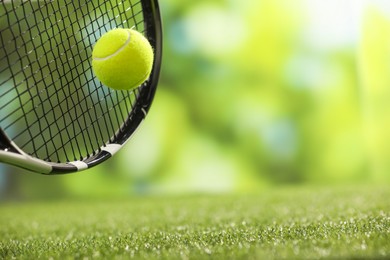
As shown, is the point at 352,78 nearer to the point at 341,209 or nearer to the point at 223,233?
the point at 341,209

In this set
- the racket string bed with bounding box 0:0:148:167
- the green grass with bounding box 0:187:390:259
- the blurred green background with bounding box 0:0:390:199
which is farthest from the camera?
the blurred green background with bounding box 0:0:390:199

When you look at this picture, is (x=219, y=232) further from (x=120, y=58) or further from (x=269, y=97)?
(x=269, y=97)

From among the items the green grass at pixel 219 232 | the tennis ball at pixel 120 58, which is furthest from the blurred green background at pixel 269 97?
the tennis ball at pixel 120 58

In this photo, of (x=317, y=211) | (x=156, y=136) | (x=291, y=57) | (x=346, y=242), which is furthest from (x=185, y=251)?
(x=291, y=57)

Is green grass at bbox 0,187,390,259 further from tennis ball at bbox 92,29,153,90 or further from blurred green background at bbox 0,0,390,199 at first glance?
blurred green background at bbox 0,0,390,199

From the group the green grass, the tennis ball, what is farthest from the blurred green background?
the tennis ball

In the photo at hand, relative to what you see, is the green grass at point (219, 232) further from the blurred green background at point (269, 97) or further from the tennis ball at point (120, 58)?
the blurred green background at point (269, 97)
